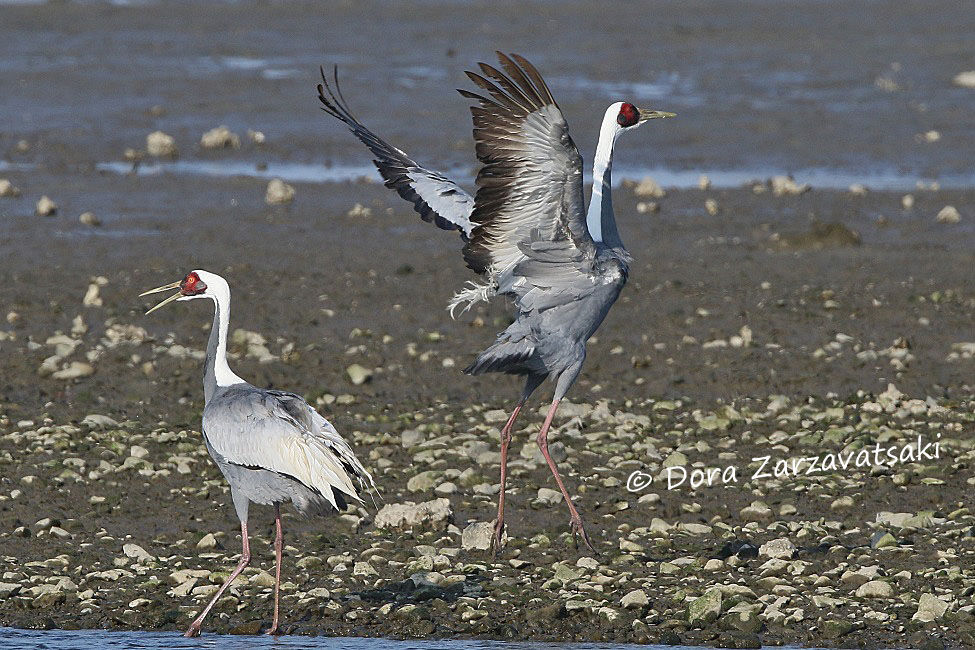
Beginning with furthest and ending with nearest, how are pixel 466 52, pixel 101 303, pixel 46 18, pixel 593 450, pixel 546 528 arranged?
pixel 46 18, pixel 466 52, pixel 101 303, pixel 593 450, pixel 546 528

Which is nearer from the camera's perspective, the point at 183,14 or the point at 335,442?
the point at 335,442

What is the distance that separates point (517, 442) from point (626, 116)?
2364 mm

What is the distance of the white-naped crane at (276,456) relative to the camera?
796 cm

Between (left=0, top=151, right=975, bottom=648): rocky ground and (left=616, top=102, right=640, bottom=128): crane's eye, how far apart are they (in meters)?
2.09

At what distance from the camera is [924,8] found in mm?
A: 37000

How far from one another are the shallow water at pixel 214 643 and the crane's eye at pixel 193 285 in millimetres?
1974

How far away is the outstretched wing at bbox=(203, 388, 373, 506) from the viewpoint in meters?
7.96

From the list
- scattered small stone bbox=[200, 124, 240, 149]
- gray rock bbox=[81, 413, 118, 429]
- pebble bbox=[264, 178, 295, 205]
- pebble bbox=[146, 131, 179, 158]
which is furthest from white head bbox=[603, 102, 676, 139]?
scattered small stone bbox=[200, 124, 240, 149]

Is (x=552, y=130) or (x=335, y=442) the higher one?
(x=552, y=130)

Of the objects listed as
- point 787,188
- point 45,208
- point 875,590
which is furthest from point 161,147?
point 875,590

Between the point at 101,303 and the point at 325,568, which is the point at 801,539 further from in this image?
the point at 101,303

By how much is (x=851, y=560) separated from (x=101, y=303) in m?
7.57

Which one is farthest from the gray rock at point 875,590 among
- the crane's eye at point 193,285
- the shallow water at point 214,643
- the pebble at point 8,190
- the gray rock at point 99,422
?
the pebble at point 8,190

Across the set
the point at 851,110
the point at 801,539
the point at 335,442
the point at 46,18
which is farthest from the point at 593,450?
the point at 46,18
